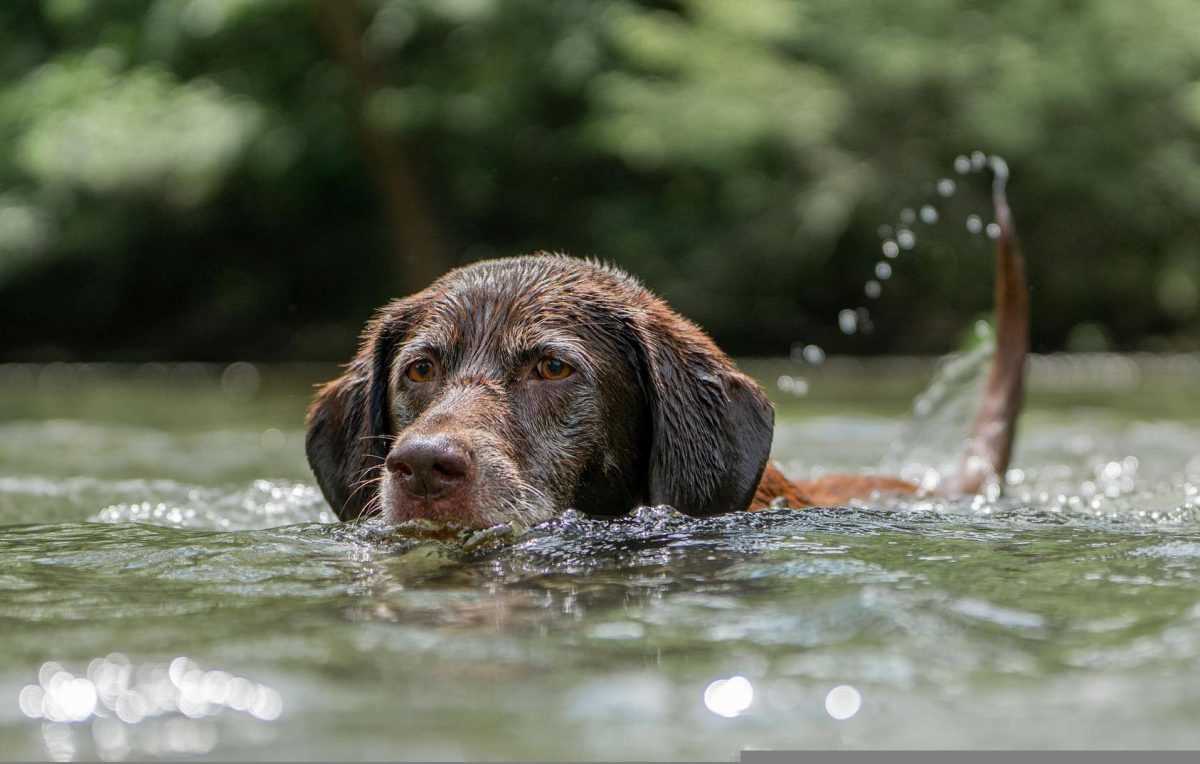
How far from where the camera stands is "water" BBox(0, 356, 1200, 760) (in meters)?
2.20

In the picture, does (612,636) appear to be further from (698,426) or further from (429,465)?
(698,426)

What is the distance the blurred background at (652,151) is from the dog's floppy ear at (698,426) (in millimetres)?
12238

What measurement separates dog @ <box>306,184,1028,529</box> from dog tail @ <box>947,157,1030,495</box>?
1.37 metres

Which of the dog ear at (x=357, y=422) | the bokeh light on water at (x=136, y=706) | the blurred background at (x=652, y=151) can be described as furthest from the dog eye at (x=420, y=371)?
the blurred background at (x=652, y=151)

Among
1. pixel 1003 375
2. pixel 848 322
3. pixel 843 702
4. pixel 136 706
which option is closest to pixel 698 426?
pixel 1003 375

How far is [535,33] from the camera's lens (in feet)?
59.6

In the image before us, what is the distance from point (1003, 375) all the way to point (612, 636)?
3.49 meters

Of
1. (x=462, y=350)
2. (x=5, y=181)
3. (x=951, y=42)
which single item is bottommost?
(x=462, y=350)

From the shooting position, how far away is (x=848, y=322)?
17.6m

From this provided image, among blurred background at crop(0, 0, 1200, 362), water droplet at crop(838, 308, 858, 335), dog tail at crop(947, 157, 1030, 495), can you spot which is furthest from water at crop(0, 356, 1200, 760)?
blurred background at crop(0, 0, 1200, 362)

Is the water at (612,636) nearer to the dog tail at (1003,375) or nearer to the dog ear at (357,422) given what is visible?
the dog ear at (357,422)

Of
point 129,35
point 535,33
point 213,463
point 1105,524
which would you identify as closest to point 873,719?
point 1105,524

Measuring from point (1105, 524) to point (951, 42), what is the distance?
14.6 metres

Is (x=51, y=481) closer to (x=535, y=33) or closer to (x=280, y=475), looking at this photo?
(x=280, y=475)
